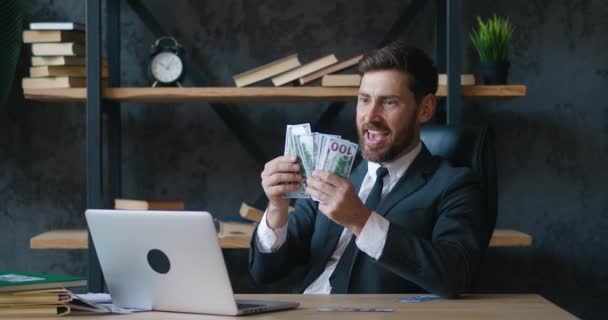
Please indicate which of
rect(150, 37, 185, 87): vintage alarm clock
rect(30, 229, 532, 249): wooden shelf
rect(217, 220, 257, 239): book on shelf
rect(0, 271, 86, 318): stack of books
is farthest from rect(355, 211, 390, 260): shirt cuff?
rect(150, 37, 185, 87): vintage alarm clock

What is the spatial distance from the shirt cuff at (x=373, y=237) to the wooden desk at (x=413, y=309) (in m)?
0.10

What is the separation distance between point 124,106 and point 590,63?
1760mm

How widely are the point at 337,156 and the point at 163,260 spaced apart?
0.42 metres

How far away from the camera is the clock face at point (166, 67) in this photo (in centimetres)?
318

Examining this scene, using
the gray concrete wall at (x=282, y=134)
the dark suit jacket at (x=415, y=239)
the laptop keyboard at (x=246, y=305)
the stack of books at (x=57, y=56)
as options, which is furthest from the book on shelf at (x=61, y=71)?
the laptop keyboard at (x=246, y=305)

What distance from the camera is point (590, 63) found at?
134 inches

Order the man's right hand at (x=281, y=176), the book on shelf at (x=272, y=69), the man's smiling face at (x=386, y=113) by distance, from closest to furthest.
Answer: the man's right hand at (x=281, y=176) < the man's smiling face at (x=386, y=113) < the book on shelf at (x=272, y=69)

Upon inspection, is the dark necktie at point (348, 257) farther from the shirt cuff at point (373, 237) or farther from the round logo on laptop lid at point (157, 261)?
the round logo on laptop lid at point (157, 261)

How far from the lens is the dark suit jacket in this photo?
1965 mm

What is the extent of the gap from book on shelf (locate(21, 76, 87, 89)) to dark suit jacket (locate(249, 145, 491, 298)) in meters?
1.03

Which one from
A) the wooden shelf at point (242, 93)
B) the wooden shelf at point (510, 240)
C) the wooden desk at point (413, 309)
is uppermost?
the wooden shelf at point (242, 93)

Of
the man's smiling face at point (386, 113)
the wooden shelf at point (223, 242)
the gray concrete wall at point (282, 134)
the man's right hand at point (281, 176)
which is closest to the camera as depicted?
the man's right hand at point (281, 176)

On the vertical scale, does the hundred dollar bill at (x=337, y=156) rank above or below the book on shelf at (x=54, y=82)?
below

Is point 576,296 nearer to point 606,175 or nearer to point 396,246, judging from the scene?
point 606,175
